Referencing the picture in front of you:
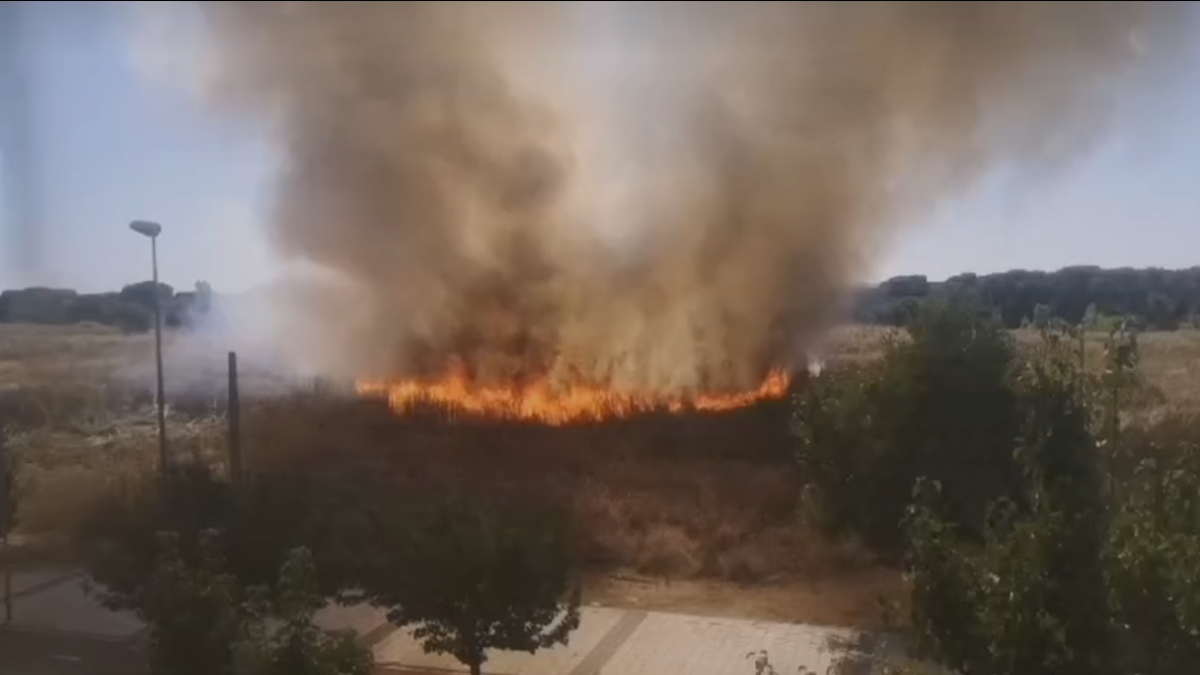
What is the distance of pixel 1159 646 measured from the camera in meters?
3.10

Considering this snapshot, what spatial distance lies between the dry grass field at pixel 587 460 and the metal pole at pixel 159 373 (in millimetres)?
46

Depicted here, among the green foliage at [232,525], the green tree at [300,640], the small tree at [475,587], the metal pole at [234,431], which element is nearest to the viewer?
the green tree at [300,640]

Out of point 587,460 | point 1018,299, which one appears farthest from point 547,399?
point 1018,299

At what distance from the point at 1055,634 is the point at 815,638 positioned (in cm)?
151

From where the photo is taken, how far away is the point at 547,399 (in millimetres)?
6035

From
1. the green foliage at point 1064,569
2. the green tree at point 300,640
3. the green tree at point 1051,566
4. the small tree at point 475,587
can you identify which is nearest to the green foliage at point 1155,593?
the green foliage at point 1064,569

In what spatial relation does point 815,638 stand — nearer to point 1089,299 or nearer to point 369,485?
point 1089,299

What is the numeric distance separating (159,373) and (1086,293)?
3517 mm

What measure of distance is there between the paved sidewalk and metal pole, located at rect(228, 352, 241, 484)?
65 centimetres

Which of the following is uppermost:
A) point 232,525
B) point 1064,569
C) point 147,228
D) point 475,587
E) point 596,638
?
point 147,228

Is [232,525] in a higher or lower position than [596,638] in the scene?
higher

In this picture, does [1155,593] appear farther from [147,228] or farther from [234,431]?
[147,228]

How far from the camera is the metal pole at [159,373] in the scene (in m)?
4.06

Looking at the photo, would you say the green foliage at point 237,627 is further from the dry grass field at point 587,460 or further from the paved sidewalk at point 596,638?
the dry grass field at point 587,460
